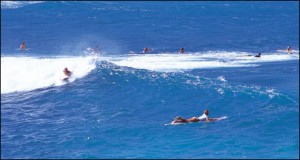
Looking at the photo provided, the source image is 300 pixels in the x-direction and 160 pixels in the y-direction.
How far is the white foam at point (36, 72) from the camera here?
32.4 meters

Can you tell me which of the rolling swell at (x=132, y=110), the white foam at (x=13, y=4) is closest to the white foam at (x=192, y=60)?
the rolling swell at (x=132, y=110)

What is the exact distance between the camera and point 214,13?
7744 cm

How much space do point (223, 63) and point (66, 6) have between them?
47.0m

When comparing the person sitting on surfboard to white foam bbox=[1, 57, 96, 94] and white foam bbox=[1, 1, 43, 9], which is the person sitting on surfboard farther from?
white foam bbox=[1, 1, 43, 9]

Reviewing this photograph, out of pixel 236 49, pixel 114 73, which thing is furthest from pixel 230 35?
pixel 114 73

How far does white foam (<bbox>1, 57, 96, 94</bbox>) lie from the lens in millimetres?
32375

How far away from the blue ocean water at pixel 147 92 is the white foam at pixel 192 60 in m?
0.09

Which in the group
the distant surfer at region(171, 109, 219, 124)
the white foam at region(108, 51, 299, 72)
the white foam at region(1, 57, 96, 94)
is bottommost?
the distant surfer at region(171, 109, 219, 124)

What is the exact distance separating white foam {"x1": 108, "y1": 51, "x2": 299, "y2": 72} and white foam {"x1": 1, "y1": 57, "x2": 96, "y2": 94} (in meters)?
4.53

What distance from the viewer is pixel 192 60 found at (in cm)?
4100

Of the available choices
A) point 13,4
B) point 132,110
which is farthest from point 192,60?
point 13,4

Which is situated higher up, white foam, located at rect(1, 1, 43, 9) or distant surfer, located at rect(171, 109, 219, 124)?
white foam, located at rect(1, 1, 43, 9)

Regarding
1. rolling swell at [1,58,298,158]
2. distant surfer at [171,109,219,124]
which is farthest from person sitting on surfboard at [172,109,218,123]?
rolling swell at [1,58,298,158]

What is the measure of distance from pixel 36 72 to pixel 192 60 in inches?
522
